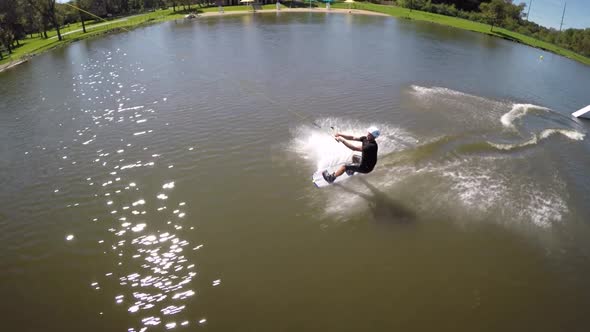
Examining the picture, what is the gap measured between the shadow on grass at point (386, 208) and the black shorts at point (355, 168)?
2.47 feet

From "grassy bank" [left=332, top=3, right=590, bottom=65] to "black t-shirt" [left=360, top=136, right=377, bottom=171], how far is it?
46863 mm

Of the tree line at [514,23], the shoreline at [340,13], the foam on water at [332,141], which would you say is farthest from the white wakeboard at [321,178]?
the tree line at [514,23]

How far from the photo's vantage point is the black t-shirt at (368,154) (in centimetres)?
1254

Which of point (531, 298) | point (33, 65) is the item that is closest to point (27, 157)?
point (531, 298)

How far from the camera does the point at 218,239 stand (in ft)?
37.0

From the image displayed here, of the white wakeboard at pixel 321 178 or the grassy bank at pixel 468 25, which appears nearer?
the white wakeboard at pixel 321 178

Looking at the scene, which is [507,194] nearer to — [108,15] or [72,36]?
[72,36]

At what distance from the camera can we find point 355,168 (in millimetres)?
13156

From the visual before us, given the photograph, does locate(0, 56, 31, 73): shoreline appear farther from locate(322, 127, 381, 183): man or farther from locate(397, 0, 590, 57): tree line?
locate(397, 0, 590, 57): tree line

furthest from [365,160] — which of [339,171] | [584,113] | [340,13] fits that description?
[340,13]

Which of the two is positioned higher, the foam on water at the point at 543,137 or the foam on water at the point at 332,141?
the foam on water at the point at 332,141

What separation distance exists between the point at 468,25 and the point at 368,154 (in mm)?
61470

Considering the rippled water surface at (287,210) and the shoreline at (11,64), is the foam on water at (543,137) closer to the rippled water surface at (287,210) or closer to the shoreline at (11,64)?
the rippled water surface at (287,210)

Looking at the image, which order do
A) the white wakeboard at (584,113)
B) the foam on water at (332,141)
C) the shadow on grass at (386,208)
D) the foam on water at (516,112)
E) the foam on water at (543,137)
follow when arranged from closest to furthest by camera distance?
the shadow on grass at (386,208) → the foam on water at (332,141) → the foam on water at (543,137) → the foam on water at (516,112) → the white wakeboard at (584,113)
